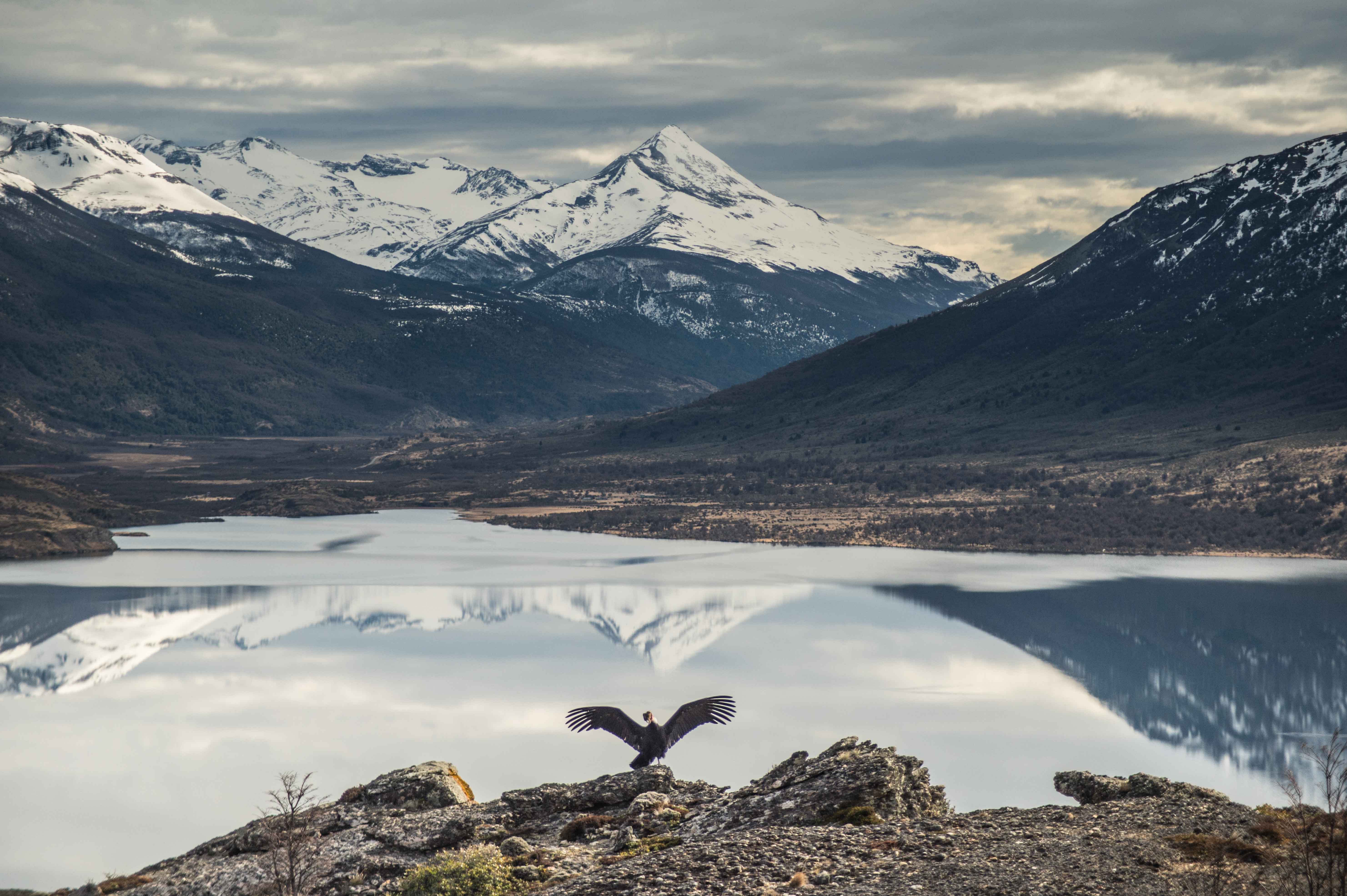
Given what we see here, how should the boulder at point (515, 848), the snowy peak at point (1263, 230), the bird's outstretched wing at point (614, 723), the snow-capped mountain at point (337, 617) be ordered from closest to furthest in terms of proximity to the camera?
the boulder at point (515, 848)
the bird's outstretched wing at point (614, 723)
the snow-capped mountain at point (337, 617)
the snowy peak at point (1263, 230)

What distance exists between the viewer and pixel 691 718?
80.3ft

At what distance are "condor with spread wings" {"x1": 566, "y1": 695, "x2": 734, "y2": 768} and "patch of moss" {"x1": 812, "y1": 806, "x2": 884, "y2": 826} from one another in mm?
5013

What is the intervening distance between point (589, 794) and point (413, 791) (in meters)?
3.78

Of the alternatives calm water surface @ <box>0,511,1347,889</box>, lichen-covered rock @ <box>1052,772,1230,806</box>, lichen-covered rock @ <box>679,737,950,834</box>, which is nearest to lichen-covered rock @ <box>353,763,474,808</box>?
lichen-covered rock @ <box>679,737,950,834</box>

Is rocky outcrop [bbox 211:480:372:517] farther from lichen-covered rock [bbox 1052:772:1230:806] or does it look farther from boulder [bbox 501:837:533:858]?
lichen-covered rock [bbox 1052:772:1230:806]

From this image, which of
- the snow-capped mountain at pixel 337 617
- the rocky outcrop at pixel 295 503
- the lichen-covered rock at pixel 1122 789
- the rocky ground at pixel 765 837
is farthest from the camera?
the rocky outcrop at pixel 295 503

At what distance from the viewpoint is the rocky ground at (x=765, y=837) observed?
15.9m

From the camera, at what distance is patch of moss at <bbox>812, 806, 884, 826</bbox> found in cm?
1877

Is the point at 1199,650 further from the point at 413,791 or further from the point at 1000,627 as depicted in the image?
the point at 413,791

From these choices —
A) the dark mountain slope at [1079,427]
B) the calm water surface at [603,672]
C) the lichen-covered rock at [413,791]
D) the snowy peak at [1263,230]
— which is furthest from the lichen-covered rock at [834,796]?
the snowy peak at [1263,230]

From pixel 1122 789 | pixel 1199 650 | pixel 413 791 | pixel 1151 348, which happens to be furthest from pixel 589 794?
pixel 1151 348

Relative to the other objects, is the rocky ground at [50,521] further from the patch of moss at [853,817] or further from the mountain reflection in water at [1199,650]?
the patch of moss at [853,817]

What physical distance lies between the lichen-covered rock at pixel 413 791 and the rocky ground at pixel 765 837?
29 millimetres

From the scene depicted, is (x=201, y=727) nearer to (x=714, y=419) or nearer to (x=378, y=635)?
(x=378, y=635)
